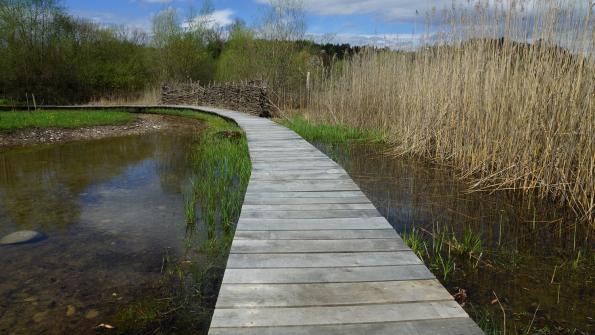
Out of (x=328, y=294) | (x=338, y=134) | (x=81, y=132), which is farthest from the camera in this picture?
(x=81, y=132)

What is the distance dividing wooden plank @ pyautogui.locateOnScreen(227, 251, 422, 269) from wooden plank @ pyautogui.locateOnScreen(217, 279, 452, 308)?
0.60 feet

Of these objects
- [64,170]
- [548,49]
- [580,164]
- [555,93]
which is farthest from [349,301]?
[64,170]

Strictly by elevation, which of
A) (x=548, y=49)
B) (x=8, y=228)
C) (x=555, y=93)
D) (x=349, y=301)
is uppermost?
(x=548, y=49)

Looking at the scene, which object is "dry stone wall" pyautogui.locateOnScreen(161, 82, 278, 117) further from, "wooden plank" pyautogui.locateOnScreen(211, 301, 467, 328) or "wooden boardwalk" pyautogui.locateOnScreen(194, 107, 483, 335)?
"wooden plank" pyautogui.locateOnScreen(211, 301, 467, 328)

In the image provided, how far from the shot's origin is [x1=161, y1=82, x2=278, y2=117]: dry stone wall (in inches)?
487

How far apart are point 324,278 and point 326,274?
0.04m

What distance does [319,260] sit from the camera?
179 cm

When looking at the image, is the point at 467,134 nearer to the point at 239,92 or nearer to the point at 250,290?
the point at 250,290

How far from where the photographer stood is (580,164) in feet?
10.7

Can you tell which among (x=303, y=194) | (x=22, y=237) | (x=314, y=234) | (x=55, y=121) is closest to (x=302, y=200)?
(x=303, y=194)

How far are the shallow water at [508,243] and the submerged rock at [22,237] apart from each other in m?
2.89

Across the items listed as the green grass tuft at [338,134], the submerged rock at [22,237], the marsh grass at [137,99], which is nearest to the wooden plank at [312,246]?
the submerged rock at [22,237]

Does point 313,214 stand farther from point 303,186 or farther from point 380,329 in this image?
point 380,329

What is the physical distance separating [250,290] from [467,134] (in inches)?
155
